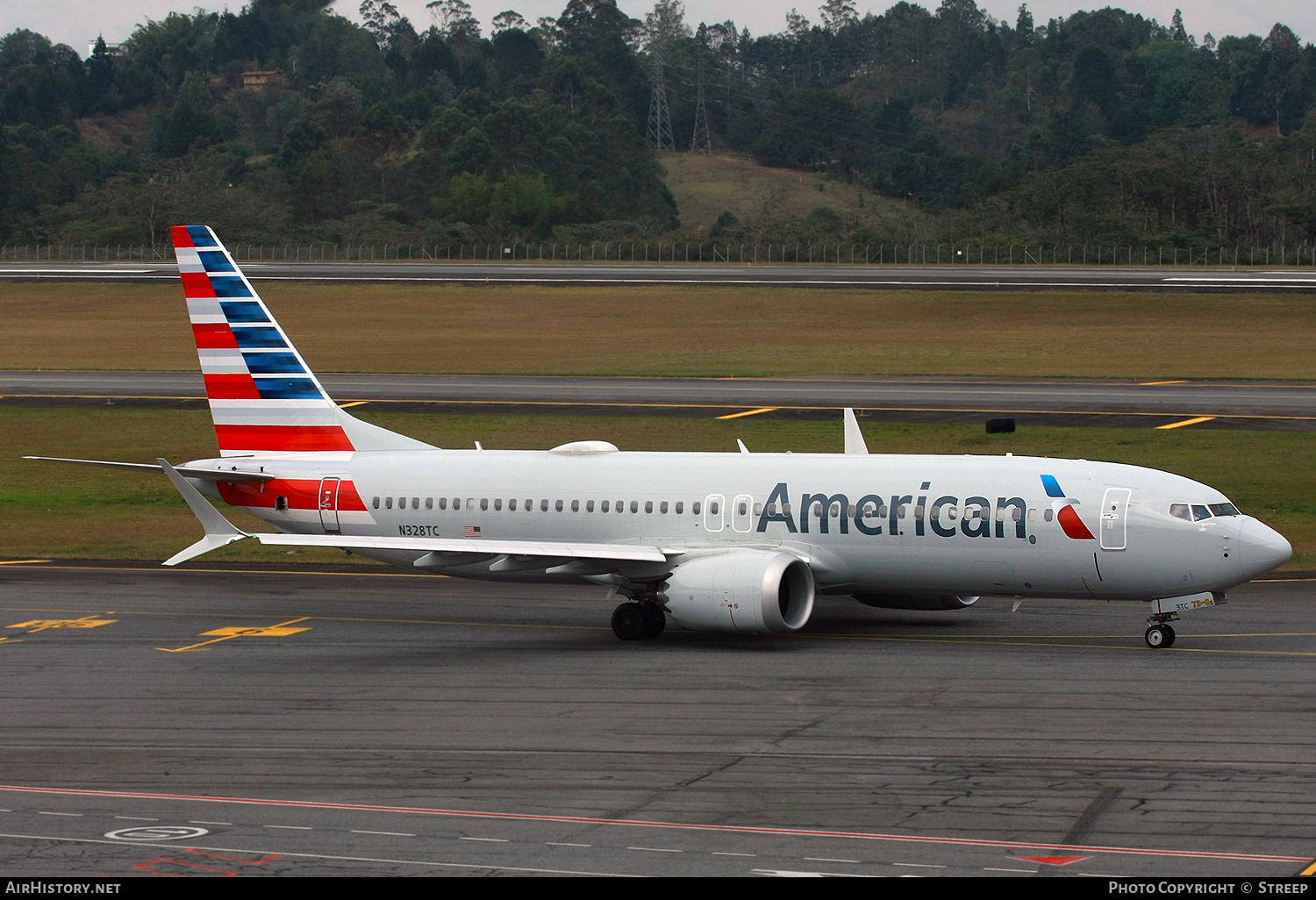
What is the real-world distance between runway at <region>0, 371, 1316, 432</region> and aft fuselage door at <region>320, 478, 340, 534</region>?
1198 inches

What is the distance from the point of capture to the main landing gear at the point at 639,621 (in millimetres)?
36531

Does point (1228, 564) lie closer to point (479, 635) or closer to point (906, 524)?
point (906, 524)

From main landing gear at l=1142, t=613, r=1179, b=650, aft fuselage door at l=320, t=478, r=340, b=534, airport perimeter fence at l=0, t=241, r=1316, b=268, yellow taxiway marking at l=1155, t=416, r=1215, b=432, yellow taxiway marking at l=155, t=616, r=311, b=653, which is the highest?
airport perimeter fence at l=0, t=241, r=1316, b=268

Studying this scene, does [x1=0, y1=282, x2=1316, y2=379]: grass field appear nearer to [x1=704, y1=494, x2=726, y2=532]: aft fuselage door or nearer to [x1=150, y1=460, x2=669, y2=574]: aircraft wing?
[x1=704, y1=494, x2=726, y2=532]: aft fuselage door

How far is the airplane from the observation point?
3400cm

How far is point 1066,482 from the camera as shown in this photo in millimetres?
34688

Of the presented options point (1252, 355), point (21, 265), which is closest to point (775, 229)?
point (21, 265)

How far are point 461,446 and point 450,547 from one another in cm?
3214

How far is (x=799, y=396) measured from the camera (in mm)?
74812

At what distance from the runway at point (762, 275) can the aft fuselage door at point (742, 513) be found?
7898cm

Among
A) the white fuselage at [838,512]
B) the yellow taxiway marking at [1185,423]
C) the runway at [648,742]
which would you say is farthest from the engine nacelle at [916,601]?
the yellow taxiway marking at [1185,423]

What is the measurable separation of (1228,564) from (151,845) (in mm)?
22209

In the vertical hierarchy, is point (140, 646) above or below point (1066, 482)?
below

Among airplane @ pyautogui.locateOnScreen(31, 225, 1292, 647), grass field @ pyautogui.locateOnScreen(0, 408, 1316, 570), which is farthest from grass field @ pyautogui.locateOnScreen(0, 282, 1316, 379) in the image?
airplane @ pyautogui.locateOnScreen(31, 225, 1292, 647)
